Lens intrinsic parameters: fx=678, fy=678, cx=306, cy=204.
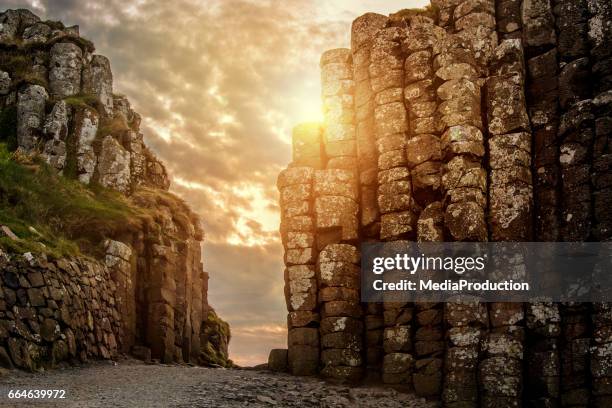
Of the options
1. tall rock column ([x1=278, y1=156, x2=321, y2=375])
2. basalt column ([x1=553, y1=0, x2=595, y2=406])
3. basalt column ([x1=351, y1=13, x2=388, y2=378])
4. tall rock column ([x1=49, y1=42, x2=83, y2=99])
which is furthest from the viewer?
tall rock column ([x1=49, y1=42, x2=83, y2=99])

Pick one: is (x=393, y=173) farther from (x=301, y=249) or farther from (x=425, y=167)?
(x=301, y=249)

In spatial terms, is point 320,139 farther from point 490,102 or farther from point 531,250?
point 531,250

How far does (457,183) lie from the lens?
27594mm

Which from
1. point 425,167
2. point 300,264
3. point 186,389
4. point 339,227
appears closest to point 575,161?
point 425,167

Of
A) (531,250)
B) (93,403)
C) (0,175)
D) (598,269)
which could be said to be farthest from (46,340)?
(598,269)

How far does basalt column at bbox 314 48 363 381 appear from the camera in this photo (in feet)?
93.9

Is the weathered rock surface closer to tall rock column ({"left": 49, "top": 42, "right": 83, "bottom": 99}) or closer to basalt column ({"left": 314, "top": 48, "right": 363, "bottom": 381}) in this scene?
tall rock column ({"left": 49, "top": 42, "right": 83, "bottom": 99})

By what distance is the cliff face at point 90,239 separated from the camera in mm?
27516

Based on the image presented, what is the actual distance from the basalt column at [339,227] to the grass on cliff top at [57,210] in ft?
39.7

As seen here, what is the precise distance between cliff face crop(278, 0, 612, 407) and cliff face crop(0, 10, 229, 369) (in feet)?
32.1

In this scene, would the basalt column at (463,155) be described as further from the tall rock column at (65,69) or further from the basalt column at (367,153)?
the tall rock column at (65,69)

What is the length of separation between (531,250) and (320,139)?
11.2 m

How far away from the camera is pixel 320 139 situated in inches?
1286

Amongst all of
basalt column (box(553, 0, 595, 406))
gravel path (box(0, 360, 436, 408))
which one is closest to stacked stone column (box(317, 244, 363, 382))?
gravel path (box(0, 360, 436, 408))
